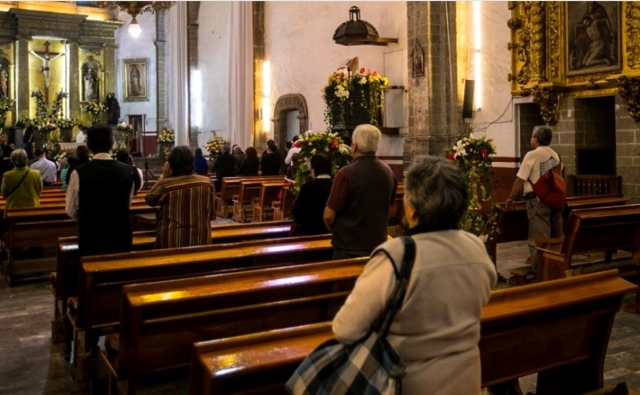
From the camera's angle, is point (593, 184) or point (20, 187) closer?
point (20, 187)

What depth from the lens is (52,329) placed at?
496 centimetres

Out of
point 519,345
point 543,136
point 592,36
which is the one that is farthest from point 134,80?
point 519,345

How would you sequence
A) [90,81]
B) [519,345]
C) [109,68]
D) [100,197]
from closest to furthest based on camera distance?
[519,345], [100,197], [90,81], [109,68]

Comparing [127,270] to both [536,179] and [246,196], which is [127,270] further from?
[246,196]

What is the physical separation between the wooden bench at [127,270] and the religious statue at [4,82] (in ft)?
67.8

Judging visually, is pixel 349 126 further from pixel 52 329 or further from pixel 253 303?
pixel 253 303

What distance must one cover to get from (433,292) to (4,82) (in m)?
23.7

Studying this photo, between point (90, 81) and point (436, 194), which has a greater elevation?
point (90, 81)

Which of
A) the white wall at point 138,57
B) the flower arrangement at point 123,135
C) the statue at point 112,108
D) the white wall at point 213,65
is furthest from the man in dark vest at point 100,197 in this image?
the white wall at point 138,57

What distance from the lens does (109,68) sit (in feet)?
78.9

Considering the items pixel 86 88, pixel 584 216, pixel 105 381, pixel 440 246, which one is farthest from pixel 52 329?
pixel 86 88

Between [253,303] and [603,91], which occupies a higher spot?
[603,91]

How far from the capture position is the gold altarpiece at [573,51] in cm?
888

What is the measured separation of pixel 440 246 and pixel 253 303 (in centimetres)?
150
